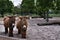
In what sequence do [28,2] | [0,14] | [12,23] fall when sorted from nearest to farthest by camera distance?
[12,23]
[28,2]
[0,14]

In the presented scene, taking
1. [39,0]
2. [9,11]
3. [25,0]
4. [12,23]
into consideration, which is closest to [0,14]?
[9,11]

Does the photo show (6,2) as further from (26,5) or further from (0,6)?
(26,5)

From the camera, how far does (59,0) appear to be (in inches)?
1045

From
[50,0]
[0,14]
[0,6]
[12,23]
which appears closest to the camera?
[12,23]

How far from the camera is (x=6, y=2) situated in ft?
144

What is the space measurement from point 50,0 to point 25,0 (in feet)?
38.3

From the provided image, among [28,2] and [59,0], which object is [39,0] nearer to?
[59,0]

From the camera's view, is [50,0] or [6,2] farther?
[6,2]

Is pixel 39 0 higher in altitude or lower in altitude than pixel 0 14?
higher

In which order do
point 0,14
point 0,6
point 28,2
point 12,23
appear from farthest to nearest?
point 0,14 → point 0,6 → point 28,2 → point 12,23

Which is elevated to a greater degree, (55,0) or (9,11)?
(55,0)

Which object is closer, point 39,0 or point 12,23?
point 12,23

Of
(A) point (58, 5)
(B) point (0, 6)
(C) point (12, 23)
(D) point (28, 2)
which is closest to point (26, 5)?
(D) point (28, 2)

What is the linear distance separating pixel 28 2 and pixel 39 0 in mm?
8586
